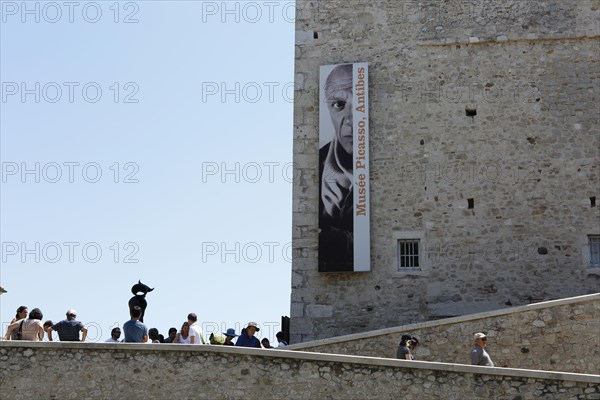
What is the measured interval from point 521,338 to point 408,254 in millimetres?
4429

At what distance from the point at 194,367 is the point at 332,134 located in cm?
841

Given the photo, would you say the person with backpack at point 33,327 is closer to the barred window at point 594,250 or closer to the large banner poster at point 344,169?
the large banner poster at point 344,169

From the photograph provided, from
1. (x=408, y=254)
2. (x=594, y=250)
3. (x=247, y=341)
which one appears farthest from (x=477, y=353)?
(x=594, y=250)

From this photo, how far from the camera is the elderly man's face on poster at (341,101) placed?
23922 millimetres

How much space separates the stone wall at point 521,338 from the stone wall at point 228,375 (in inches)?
119

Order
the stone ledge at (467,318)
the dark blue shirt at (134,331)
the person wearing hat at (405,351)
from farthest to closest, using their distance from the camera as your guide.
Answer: the stone ledge at (467,318) → the dark blue shirt at (134,331) → the person wearing hat at (405,351)

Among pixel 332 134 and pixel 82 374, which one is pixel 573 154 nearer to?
pixel 332 134

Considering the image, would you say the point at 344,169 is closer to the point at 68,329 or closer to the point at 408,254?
the point at 408,254

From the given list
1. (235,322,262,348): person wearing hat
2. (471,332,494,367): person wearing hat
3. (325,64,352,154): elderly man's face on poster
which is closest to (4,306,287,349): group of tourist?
(235,322,262,348): person wearing hat

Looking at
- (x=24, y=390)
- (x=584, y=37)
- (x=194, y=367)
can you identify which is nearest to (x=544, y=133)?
(x=584, y=37)

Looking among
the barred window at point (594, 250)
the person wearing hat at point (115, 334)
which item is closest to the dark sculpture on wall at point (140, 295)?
the person wearing hat at point (115, 334)

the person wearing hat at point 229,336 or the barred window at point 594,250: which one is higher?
the barred window at point 594,250

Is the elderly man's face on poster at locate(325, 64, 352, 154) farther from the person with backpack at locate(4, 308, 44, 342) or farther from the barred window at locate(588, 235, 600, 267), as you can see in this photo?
the person with backpack at locate(4, 308, 44, 342)

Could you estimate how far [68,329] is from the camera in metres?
17.4
